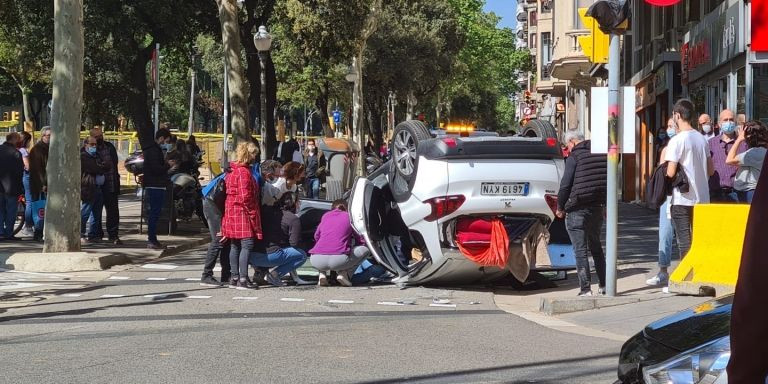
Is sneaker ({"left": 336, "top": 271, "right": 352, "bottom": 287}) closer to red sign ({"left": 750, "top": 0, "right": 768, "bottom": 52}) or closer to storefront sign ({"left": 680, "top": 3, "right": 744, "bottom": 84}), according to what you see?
red sign ({"left": 750, "top": 0, "right": 768, "bottom": 52})

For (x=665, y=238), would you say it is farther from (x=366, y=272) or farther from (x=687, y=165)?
(x=366, y=272)

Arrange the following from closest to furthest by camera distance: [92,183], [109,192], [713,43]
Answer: [92,183]
[109,192]
[713,43]

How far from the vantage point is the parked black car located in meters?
3.31

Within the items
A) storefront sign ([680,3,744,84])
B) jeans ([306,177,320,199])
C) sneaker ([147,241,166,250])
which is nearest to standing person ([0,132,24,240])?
sneaker ([147,241,166,250])

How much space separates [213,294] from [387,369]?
4924mm

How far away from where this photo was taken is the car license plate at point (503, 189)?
12.1 meters

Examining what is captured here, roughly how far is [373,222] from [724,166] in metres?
4.40

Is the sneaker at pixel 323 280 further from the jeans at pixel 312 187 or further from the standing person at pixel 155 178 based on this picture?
the jeans at pixel 312 187

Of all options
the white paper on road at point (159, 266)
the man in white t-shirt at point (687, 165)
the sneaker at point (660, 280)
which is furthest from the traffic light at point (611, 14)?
the white paper on road at point (159, 266)

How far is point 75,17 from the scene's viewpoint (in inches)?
582

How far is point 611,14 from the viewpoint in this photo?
430 inches

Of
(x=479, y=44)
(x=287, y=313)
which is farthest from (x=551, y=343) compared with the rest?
(x=479, y=44)

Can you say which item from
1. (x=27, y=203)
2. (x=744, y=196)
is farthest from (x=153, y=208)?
(x=744, y=196)

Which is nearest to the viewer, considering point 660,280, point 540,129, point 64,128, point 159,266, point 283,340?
point 283,340
